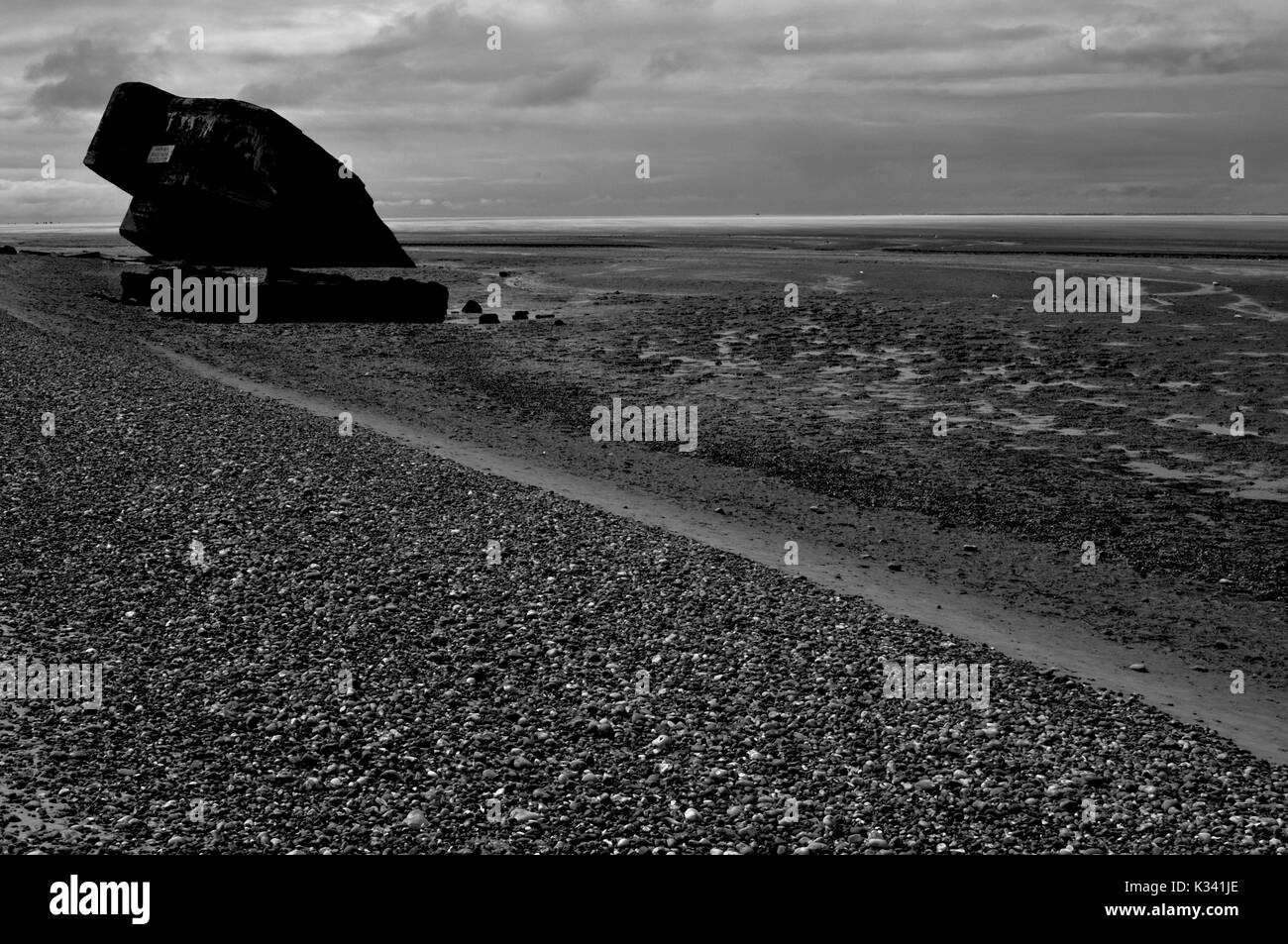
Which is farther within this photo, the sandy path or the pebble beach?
the sandy path

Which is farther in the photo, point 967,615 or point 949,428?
point 949,428

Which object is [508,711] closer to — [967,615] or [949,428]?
[967,615]

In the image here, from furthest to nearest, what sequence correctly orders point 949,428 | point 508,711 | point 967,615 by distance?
point 949,428 → point 967,615 → point 508,711

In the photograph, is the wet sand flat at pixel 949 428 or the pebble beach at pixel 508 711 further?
the wet sand flat at pixel 949 428

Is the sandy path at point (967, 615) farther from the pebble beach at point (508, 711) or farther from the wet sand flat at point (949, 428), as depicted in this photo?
the pebble beach at point (508, 711)

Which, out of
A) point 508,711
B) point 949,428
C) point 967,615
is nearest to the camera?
point 508,711

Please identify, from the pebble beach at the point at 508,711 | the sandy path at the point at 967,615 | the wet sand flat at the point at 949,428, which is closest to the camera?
the pebble beach at the point at 508,711

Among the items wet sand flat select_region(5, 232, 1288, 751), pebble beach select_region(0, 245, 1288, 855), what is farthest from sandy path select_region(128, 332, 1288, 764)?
pebble beach select_region(0, 245, 1288, 855)

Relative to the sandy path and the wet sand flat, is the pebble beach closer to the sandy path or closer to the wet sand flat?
the sandy path

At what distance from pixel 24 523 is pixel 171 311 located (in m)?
27.9

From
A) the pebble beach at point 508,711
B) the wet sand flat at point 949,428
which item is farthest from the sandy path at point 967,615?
the pebble beach at point 508,711

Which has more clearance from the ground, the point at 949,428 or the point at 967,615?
the point at 949,428

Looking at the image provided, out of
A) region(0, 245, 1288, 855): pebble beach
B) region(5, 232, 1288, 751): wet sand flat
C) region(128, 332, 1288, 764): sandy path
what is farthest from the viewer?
region(5, 232, 1288, 751): wet sand flat

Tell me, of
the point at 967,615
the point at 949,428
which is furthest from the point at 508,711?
the point at 949,428
